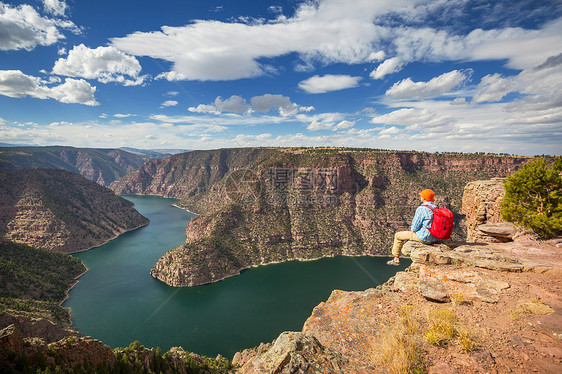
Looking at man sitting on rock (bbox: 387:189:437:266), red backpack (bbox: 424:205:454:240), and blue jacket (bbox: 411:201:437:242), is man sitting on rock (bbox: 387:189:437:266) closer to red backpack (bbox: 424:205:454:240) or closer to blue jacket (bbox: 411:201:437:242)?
blue jacket (bbox: 411:201:437:242)

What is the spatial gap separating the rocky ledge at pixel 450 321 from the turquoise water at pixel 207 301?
60.0 meters

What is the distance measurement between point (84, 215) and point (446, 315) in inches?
6924

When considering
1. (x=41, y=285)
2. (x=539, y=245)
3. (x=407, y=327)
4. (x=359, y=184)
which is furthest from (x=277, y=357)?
(x=359, y=184)

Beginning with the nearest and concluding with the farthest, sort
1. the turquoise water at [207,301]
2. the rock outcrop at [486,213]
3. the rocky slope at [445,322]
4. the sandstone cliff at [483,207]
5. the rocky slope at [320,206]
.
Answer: the rocky slope at [445,322] < the rock outcrop at [486,213] < the sandstone cliff at [483,207] < the turquoise water at [207,301] < the rocky slope at [320,206]

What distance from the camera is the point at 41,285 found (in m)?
68.5

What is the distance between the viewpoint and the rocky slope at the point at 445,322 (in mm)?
6273

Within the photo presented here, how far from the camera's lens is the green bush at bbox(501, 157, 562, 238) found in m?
13.7

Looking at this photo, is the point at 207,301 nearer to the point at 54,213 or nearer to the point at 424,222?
the point at 424,222

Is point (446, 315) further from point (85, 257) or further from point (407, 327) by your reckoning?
point (85, 257)

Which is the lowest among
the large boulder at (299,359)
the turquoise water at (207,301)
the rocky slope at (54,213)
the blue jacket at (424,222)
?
the turquoise water at (207,301)

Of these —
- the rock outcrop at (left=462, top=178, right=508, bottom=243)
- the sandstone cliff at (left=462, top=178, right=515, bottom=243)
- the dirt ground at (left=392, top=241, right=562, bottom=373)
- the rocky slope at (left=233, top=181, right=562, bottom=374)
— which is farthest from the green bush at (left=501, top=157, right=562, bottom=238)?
the dirt ground at (left=392, top=241, right=562, bottom=373)

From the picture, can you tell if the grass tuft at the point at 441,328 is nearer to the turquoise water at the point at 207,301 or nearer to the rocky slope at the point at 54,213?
the turquoise water at the point at 207,301

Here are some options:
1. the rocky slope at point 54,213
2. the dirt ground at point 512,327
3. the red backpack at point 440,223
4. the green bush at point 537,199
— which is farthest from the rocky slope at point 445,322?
the rocky slope at point 54,213

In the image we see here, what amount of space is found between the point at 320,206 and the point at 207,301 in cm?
7610
